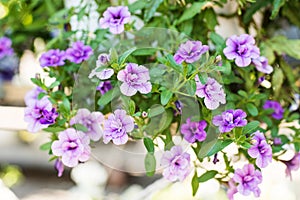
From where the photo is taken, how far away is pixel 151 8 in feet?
3.55

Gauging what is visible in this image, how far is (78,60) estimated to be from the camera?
1060 millimetres

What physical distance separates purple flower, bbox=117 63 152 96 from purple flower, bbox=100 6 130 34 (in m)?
0.18

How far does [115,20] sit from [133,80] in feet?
0.69

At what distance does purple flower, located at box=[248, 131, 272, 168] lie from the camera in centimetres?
89

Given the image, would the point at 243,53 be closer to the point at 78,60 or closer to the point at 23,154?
the point at 78,60

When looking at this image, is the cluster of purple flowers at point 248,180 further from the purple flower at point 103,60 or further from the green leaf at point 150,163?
the purple flower at point 103,60

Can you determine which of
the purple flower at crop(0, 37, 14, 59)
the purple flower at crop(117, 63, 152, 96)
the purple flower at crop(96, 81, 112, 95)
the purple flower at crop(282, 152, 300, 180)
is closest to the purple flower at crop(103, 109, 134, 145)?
the purple flower at crop(117, 63, 152, 96)

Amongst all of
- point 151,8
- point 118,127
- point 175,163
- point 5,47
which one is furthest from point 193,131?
point 5,47

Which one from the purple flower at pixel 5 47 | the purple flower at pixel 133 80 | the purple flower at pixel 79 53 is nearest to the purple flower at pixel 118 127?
the purple flower at pixel 133 80

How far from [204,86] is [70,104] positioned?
0.34m

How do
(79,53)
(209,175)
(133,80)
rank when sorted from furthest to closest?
(79,53), (209,175), (133,80)

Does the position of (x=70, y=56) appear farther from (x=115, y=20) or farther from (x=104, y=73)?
(x=104, y=73)

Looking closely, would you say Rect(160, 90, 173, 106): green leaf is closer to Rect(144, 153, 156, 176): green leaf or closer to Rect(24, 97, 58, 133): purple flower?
Rect(144, 153, 156, 176): green leaf

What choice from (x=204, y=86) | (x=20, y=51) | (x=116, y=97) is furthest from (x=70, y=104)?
(x=20, y=51)
